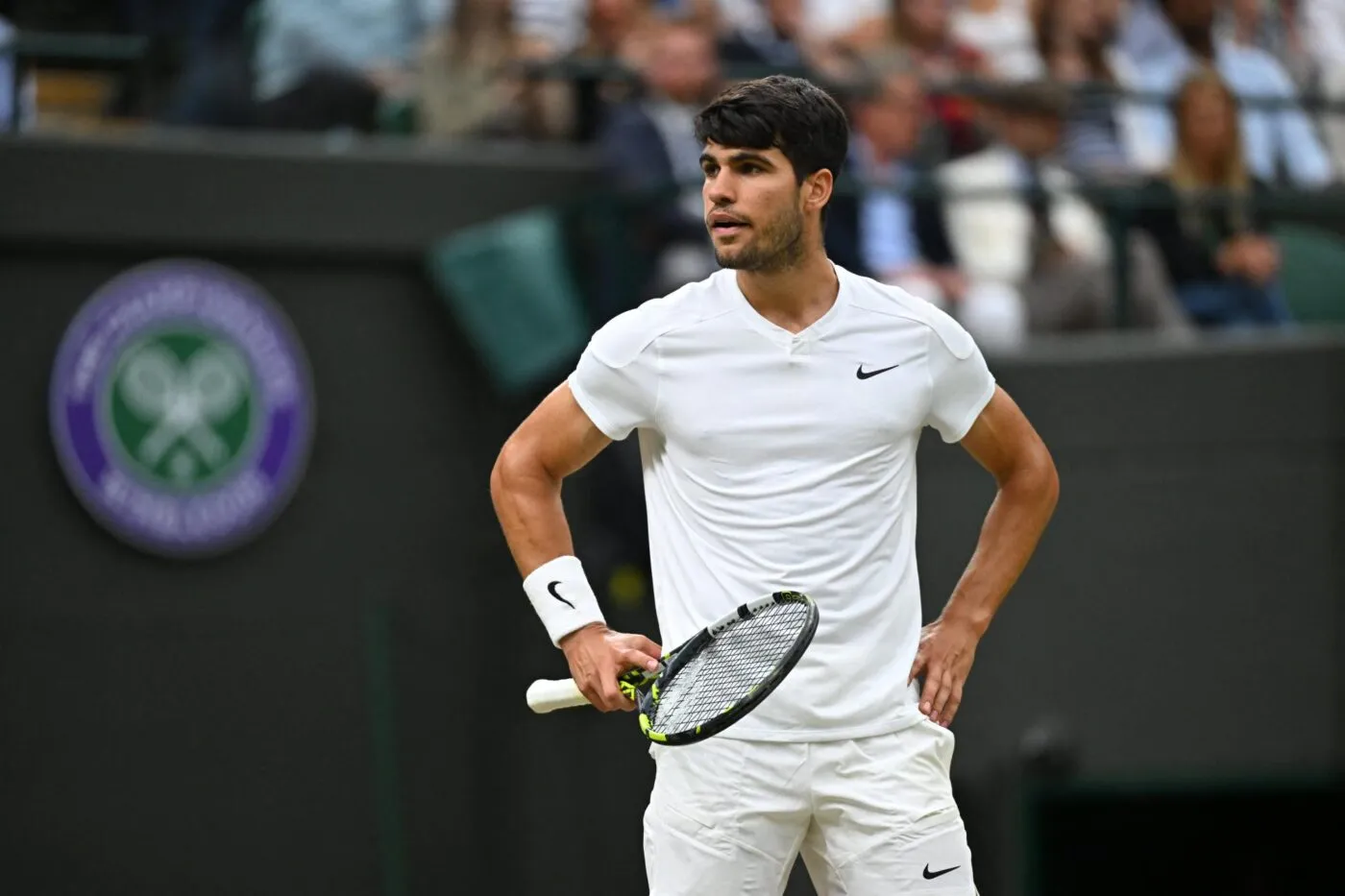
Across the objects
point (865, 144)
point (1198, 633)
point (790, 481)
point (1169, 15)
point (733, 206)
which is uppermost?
point (1169, 15)

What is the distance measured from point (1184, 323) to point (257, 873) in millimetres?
4288

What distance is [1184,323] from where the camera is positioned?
373 inches

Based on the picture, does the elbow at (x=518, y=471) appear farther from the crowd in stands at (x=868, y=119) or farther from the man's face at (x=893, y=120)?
the man's face at (x=893, y=120)

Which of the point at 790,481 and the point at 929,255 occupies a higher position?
the point at 929,255

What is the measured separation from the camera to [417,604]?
9.38 meters

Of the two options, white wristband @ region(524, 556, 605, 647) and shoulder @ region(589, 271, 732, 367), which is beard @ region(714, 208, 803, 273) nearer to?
shoulder @ region(589, 271, 732, 367)

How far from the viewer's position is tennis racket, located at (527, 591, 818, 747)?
4242 mm

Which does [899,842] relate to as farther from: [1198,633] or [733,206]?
[1198,633]

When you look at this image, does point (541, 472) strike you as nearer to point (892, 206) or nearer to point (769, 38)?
point (892, 206)

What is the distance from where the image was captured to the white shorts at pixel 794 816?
465 centimetres

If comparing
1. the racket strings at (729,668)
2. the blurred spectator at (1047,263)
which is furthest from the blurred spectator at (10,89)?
the racket strings at (729,668)

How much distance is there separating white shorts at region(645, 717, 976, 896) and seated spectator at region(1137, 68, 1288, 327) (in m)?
5.32

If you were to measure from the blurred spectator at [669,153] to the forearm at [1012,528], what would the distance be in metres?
4.01

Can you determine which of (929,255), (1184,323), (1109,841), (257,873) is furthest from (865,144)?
(257,873)
